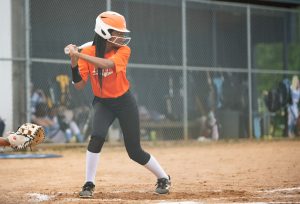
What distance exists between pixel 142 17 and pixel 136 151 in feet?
37.4

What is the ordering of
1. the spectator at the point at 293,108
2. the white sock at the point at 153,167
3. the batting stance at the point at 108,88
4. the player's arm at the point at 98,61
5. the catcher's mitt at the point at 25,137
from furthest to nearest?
the spectator at the point at 293,108, the white sock at the point at 153,167, the batting stance at the point at 108,88, the player's arm at the point at 98,61, the catcher's mitt at the point at 25,137

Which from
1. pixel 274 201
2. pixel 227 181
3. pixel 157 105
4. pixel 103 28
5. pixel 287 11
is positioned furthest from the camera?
pixel 287 11

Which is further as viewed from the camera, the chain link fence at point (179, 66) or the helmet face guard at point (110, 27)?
the chain link fence at point (179, 66)

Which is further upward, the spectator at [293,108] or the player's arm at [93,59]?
the player's arm at [93,59]

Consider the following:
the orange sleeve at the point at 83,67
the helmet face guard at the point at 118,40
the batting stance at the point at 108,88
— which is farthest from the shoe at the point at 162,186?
the helmet face guard at the point at 118,40

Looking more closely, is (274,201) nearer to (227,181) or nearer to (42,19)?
(227,181)

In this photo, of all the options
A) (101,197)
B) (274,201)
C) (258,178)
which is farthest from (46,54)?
(274,201)

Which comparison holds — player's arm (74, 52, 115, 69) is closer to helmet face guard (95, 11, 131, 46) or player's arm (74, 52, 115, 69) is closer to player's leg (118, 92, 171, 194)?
helmet face guard (95, 11, 131, 46)

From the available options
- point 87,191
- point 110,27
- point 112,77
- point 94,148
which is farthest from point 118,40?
point 87,191

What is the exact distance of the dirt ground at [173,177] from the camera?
6.22 m

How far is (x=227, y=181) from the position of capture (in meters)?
7.76

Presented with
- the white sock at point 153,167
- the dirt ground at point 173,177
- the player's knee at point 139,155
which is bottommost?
the dirt ground at point 173,177

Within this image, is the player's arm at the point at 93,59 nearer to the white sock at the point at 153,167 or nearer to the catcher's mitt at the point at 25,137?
the catcher's mitt at the point at 25,137

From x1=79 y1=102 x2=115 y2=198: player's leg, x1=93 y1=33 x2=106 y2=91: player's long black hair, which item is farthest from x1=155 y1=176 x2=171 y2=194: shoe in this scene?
x1=93 y1=33 x2=106 y2=91: player's long black hair
